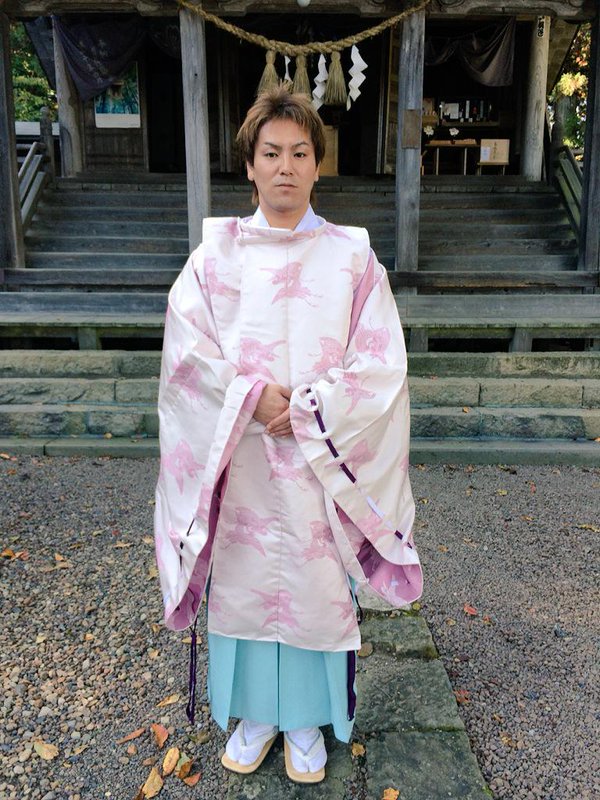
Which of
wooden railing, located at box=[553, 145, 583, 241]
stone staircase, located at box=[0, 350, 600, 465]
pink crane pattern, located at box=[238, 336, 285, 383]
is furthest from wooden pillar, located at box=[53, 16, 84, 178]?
pink crane pattern, located at box=[238, 336, 285, 383]

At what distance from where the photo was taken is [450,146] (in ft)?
35.4

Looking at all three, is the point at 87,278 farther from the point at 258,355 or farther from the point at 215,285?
the point at 258,355

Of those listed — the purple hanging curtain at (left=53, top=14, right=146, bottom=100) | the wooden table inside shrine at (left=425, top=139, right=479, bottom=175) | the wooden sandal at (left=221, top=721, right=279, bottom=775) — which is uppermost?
the purple hanging curtain at (left=53, top=14, right=146, bottom=100)

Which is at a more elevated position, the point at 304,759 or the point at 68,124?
the point at 68,124

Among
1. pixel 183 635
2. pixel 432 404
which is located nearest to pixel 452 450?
pixel 432 404

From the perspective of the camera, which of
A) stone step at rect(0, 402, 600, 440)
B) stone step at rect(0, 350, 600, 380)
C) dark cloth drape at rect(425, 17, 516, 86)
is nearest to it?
stone step at rect(0, 402, 600, 440)

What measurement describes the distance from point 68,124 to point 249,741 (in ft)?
30.4

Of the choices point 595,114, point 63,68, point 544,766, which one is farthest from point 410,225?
point 63,68

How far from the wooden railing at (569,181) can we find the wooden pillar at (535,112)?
919 millimetres

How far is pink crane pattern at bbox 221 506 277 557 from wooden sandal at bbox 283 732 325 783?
0.64 m

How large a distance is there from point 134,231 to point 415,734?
6.88 metres

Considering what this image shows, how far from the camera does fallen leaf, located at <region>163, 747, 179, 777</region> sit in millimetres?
1981

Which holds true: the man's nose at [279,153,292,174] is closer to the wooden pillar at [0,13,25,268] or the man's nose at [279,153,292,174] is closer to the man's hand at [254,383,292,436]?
the man's hand at [254,383,292,436]

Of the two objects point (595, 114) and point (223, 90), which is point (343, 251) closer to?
point (595, 114)
